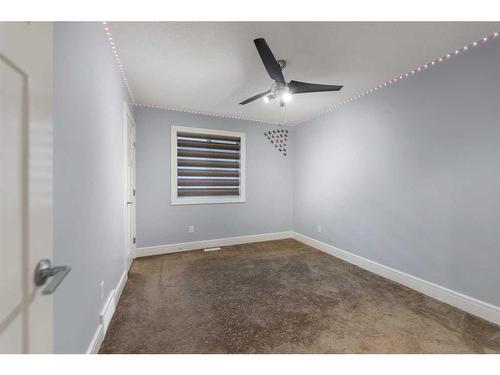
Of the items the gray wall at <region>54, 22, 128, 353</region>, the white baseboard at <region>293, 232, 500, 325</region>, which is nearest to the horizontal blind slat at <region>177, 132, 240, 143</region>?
the gray wall at <region>54, 22, 128, 353</region>

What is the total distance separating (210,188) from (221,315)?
2.34 metres

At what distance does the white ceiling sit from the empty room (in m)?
0.02

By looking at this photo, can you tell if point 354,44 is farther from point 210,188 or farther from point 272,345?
point 210,188

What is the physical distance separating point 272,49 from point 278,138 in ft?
7.77

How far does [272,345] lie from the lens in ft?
4.83

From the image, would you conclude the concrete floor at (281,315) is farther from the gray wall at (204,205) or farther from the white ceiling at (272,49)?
the white ceiling at (272,49)

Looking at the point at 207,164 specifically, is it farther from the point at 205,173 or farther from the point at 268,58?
the point at 268,58

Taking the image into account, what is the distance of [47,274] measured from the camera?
642mm

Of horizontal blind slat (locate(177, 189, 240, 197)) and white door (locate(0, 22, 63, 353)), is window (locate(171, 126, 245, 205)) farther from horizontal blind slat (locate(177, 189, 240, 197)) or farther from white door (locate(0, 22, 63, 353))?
white door (locate(0, 22, 63, 353))

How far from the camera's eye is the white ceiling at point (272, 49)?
165cm

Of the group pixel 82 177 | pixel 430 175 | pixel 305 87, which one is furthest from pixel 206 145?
pixel 430 175

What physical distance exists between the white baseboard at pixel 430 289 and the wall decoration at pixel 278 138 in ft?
6.99

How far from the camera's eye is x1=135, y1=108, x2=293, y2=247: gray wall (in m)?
3.28
